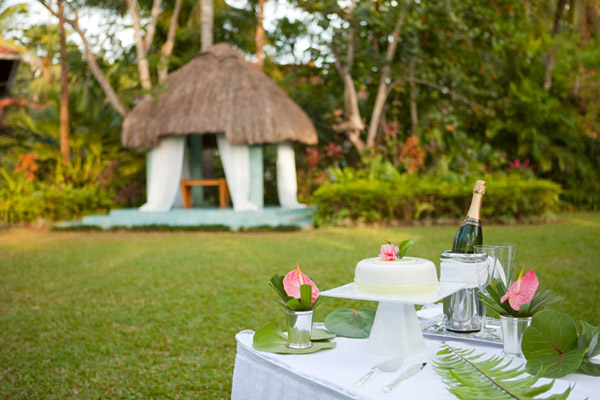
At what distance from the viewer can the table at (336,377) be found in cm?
123

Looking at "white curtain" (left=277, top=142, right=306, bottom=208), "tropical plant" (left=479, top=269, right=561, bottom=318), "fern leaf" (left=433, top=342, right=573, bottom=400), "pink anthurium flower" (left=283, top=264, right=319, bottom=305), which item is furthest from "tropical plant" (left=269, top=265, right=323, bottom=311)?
"white curtain" (left=277, top=142, right=306, bottom=208)

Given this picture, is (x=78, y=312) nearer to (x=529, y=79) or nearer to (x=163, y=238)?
(x=163, y=238)

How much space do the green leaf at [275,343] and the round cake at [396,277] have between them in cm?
20

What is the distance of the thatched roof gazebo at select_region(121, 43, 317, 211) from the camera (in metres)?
9.95

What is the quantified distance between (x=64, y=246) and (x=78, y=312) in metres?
4.00

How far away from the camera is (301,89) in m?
14.5

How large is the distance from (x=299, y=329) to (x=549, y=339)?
0.64 m

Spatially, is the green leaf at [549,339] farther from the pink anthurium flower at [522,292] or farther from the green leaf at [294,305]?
the green leaf at [294,305]

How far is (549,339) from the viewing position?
1318mm

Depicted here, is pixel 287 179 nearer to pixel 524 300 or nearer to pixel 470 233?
pixel 470 233

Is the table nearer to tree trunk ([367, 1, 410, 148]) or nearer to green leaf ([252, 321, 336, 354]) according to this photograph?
green leaf ([252, 321, 336, 354])

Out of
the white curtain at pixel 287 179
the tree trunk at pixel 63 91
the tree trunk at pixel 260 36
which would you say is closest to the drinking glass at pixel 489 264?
the white curtain at pixel 287 179

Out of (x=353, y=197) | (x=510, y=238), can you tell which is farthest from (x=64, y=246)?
(x=510, y=238)

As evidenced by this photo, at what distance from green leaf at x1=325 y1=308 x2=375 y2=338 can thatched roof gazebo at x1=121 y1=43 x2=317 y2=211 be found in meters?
8.31
